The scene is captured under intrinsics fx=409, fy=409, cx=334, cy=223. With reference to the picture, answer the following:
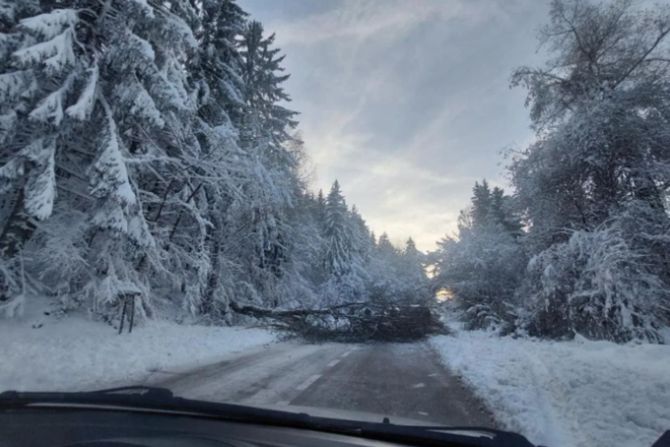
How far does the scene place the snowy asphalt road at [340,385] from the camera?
5262mm

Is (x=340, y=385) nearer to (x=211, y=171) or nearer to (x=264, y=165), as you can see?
(x=211, y=171)

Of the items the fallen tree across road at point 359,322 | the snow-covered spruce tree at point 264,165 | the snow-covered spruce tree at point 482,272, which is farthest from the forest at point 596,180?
the snow-covered spruce tree at point 264,165

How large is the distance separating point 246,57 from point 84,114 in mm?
13765

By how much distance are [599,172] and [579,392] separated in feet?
33.8

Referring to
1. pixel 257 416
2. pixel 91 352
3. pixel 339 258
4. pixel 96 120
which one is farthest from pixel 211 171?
pixel 339 258

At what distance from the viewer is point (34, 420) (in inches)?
94.9

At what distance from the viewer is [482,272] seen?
21.5 m

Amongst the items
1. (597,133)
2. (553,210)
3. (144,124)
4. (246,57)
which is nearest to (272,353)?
(144,124)

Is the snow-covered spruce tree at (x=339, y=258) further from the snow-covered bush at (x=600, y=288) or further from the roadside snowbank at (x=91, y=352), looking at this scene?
the roadside snowbank at (x=91, y=352)

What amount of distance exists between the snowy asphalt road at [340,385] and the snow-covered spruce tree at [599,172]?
582cm

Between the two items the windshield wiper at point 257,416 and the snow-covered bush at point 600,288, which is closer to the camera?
the windshield wiper at point 257,416

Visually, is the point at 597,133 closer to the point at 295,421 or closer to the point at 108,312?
the point at 295,421

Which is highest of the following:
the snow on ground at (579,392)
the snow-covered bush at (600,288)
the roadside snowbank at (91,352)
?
the snow-covered bush at (600,288)

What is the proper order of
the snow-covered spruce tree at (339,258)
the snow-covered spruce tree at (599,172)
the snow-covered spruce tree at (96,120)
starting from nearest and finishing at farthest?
1. the snow-covered spruce tree at (96,120)
2. the snow-covered spruce tree at (599,172)
3. the snow-covered spruce tree at (339,258)
